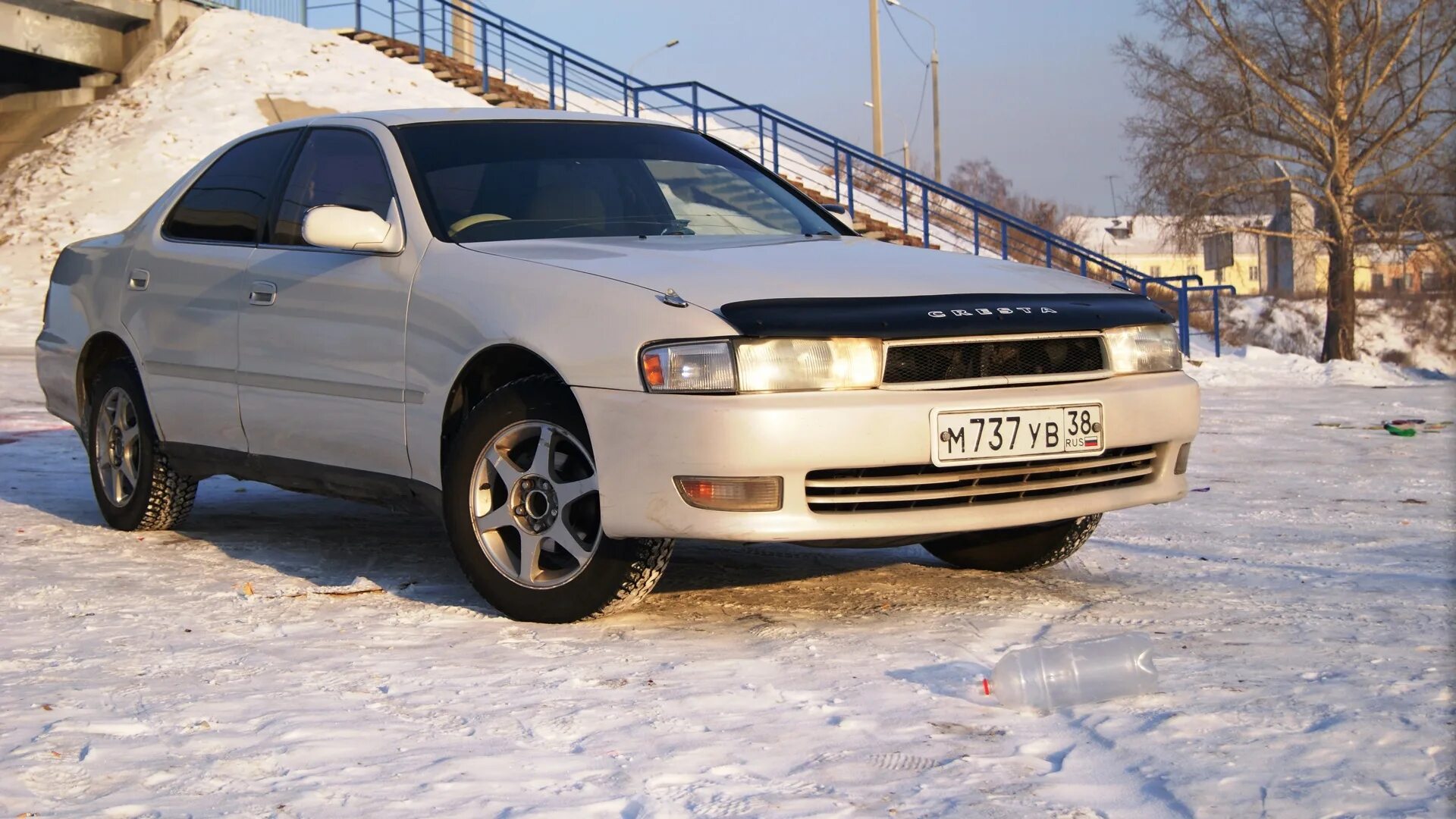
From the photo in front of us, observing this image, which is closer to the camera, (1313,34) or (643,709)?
(643,709)

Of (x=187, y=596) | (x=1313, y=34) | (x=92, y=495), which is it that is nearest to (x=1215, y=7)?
(x=1313, y=34)

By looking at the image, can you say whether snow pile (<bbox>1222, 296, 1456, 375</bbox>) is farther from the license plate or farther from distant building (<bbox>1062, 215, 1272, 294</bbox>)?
the license plate

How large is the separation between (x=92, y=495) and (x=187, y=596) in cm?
290

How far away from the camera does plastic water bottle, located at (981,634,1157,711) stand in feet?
11.6

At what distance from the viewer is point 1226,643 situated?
4039mm

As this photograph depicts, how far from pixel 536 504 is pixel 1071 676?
1.58 meters

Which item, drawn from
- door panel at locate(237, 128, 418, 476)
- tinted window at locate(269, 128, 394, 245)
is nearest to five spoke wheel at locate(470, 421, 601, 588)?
door panel at locate(237, 128, 418, 476)

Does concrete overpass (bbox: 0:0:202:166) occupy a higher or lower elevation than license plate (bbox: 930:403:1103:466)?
higher

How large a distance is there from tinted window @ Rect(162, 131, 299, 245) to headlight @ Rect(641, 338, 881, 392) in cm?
223

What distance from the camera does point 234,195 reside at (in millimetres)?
5875

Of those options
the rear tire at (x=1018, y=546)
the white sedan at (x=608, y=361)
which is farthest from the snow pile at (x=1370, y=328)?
the white sedan at (x=608, y=361)

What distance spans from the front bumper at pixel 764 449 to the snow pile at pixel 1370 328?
21730mm

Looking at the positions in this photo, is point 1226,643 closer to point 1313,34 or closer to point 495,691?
point 495,691

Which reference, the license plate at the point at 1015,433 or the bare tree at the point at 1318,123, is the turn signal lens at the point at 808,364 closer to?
the license plate at the point at 1015,433
